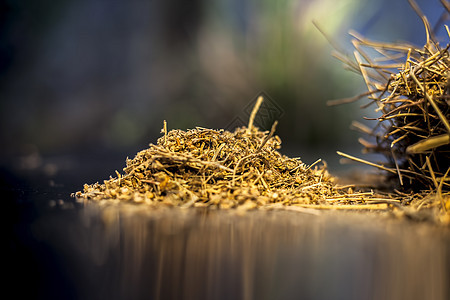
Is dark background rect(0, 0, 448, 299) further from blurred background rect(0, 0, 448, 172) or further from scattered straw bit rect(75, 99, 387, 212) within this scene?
scattered straw bit rect(75, 99, 387, 212)

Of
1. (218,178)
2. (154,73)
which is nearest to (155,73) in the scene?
(154,73)

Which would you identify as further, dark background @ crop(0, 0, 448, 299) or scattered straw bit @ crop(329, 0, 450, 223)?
dark background @ crop(0, 0, 448, 299)

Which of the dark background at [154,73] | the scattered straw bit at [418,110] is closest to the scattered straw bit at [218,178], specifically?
the scattered straw bit at [418,110]

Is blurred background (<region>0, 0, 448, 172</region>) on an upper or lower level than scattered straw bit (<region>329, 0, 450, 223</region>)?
upper

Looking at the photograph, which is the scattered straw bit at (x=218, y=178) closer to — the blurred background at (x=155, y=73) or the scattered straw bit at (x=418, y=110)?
the scattered straw bit at (x=418, y=110)

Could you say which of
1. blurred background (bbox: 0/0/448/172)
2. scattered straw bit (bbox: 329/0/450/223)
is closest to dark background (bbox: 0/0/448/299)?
blurred background (bbox: 0/0/448/172)

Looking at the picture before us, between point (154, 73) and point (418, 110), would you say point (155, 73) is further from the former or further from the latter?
point (418, 110)

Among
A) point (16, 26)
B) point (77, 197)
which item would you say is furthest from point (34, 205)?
point (16, 26)

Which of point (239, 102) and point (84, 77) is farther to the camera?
point (84, 77)

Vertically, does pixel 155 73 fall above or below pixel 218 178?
above

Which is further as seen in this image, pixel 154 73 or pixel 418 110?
pixel 154 73

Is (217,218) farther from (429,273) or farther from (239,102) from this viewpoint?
(239,102)
